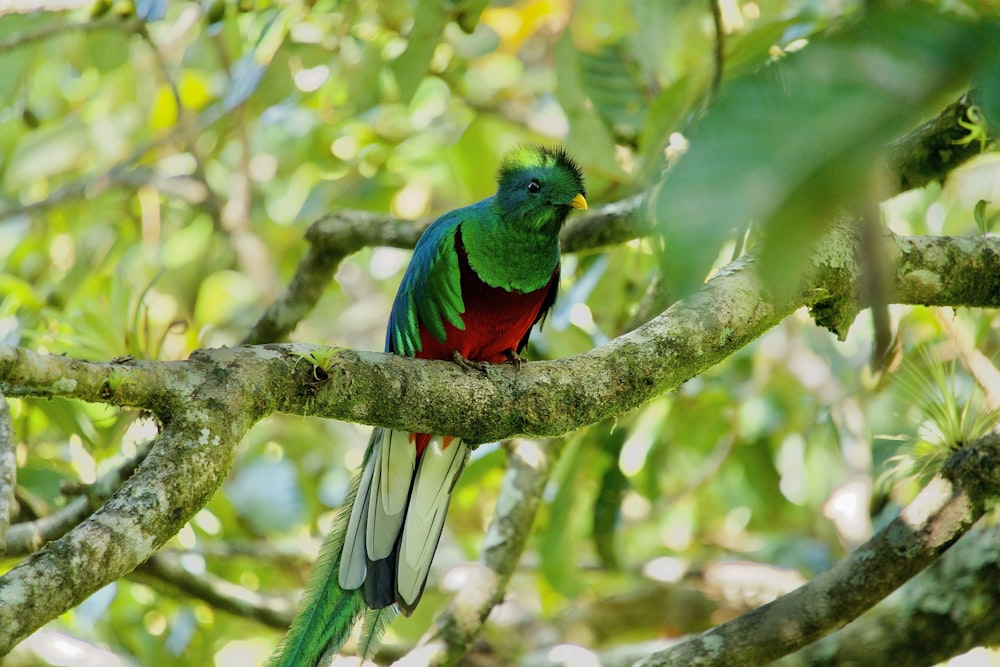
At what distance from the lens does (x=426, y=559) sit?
3260 mm

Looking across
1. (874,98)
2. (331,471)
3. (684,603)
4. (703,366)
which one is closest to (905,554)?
(703,366)

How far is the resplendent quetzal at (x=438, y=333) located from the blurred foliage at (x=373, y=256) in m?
0.45

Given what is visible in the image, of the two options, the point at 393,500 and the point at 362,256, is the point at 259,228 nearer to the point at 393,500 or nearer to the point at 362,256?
the point at 362,256

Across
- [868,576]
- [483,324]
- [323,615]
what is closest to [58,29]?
[483,324]

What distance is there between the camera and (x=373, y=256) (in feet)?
19.9

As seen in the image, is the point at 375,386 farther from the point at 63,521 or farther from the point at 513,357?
the point at 63,521

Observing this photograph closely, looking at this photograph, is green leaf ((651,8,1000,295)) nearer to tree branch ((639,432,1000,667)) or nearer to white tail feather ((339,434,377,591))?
tree branch ((639,432,1000,667))

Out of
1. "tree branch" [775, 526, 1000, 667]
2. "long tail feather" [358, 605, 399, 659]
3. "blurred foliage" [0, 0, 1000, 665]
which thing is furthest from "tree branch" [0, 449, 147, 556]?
"tree branch" [775, 526, 1000, 667]

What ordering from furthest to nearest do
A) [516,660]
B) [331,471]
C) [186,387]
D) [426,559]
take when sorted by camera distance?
[331,471] < [516,660] < [426,559] < [186,387]

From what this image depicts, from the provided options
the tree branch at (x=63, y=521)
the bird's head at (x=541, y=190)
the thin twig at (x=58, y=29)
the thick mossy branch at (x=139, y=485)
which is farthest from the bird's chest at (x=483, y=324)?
the thin twig at (x=58, y=29)

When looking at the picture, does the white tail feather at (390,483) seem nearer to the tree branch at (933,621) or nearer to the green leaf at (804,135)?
the tree branch at (933,621)

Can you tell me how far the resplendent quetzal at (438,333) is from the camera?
307 centimetres

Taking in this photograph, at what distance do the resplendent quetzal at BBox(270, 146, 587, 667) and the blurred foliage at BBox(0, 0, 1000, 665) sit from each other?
1.46 ft

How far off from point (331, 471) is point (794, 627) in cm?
370
